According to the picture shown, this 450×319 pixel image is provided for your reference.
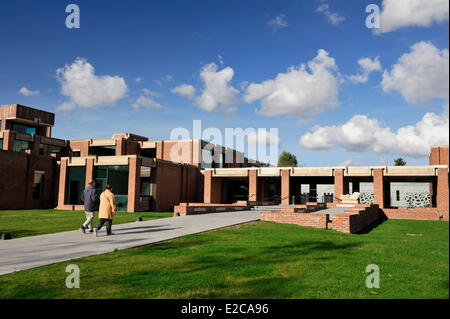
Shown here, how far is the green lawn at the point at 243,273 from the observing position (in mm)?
4957

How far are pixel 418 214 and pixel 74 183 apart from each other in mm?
29139

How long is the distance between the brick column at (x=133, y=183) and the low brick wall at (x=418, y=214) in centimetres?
1939

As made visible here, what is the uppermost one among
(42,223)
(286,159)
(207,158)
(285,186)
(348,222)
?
(286,159)

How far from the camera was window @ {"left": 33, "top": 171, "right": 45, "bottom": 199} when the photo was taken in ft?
107

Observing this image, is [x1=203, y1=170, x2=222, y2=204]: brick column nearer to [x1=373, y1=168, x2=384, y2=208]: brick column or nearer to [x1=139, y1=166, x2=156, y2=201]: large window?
[x1=139, y1=166, x2=156, y2=201]: large window

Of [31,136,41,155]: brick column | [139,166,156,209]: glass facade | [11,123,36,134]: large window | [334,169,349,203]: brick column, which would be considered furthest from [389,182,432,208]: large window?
[11,123,36,134]: large window

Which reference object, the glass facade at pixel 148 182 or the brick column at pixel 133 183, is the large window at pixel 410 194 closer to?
the glass facade at pixel 148 182

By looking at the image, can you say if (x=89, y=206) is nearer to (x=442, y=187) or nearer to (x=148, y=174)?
(x=148, y=174)

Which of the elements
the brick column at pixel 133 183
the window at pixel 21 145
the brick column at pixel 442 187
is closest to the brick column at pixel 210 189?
the brick column at pixel 133 183

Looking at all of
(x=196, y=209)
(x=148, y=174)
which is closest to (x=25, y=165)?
(x=148, y=174)

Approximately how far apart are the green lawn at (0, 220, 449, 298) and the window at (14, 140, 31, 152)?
123 ft

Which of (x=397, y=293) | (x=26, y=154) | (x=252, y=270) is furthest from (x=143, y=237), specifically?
(x=26, y=154)

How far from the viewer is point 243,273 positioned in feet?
19.6

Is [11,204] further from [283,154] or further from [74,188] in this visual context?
[283,154]
